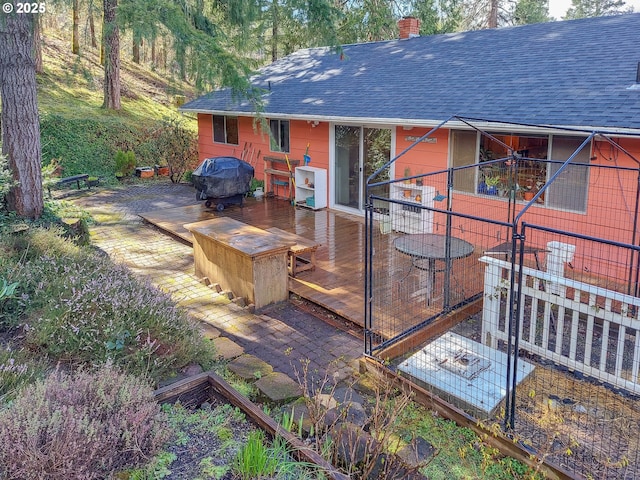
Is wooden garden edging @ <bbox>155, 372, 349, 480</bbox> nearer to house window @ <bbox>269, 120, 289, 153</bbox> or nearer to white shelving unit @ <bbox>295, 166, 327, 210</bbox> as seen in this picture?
white shelving unit @ <bbox>295, 166, 327, 210</bbox>

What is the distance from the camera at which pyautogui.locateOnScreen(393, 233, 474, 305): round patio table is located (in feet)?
17.9

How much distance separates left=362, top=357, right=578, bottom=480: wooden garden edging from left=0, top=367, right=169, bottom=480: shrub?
1.69 meters

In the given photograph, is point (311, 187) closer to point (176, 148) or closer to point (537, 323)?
point (176, 148)

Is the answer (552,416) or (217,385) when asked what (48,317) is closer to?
(217,385)

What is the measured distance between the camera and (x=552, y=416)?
157 inches

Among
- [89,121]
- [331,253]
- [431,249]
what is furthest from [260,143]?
[431,249]

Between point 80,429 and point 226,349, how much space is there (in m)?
2.30

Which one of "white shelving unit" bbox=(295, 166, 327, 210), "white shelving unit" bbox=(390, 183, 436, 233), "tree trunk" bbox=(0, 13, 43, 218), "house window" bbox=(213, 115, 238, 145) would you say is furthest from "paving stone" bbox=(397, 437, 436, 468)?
"house window" bbox=(213, 115, 238, 145)

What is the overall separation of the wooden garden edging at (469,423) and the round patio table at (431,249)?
1356 millimetres

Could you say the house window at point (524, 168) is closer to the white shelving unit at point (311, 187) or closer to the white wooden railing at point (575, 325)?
the white wooden railing at point (575, 325)

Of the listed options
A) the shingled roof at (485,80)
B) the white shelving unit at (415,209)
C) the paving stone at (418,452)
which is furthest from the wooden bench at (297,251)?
the paving stone at (418,452)

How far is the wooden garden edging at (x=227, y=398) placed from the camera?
2846 mm

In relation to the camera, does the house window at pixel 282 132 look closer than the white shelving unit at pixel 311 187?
No

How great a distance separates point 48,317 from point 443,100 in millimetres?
7261
